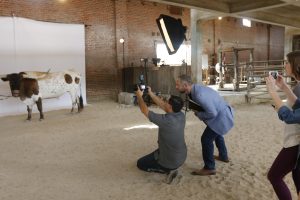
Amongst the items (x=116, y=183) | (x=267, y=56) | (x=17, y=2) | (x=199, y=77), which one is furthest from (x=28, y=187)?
(x=267, y=56)

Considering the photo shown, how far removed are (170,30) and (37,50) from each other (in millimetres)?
7025

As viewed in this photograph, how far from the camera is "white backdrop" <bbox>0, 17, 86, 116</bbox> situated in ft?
29.7

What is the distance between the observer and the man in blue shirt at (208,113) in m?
3.34

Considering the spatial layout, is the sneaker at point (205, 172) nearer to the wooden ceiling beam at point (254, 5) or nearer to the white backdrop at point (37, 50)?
the wooden ceiling beam at point (254, 5)

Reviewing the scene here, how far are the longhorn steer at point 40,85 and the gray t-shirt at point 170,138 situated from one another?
18.4 feet

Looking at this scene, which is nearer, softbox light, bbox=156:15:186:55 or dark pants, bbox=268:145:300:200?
dark pants, bbox=268:145:300:200

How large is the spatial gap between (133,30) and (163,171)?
32.8 feet

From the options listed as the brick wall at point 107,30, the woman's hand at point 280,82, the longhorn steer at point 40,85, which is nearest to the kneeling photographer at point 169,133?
the woman's hand at point 280,82

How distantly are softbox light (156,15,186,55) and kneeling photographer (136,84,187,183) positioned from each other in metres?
0.88

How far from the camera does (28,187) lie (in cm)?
338

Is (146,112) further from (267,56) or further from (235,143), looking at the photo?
(267,56)

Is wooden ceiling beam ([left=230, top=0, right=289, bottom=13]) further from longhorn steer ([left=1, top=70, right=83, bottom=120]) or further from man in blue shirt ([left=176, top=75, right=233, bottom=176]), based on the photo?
longhorn steer ([left=1, top=70, right=83, bottom=120])

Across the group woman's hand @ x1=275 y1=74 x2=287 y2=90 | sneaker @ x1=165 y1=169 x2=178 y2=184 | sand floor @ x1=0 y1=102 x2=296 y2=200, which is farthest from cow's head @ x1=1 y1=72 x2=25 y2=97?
woman's hand @ x1=275 y1=74 x2=287 y2=90

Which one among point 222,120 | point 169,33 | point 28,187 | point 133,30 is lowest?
point 28,187
